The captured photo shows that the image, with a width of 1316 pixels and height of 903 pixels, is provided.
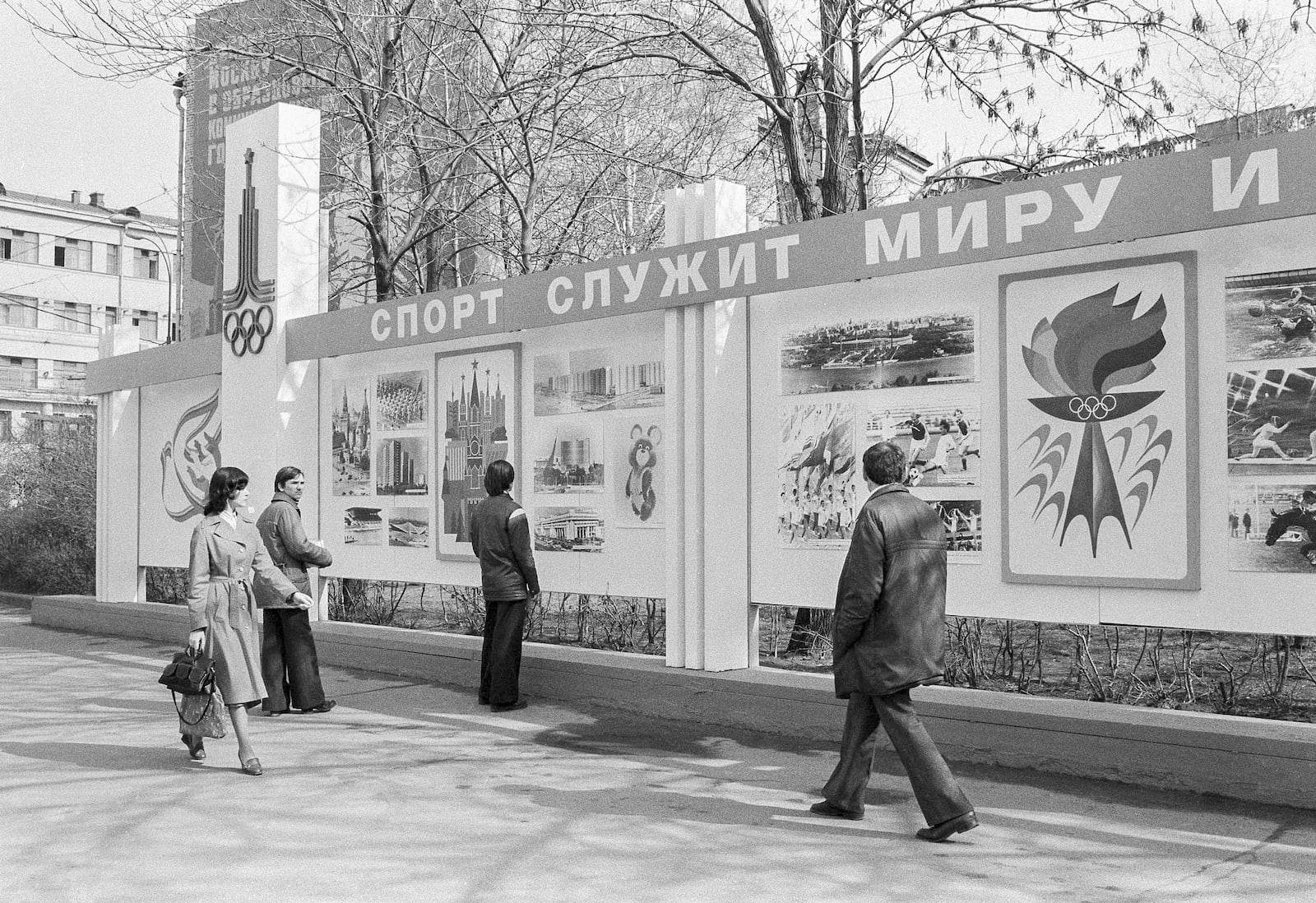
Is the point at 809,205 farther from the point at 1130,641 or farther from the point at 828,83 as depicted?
the point at 1130,641

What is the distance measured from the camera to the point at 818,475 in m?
8.31

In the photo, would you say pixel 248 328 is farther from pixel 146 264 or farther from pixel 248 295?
pixel 146 264

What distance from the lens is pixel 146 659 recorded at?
12.3 m

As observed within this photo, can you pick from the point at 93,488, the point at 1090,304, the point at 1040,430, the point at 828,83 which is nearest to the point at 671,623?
the point at 1040,430

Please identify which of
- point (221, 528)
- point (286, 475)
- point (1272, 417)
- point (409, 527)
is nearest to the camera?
point (1272, 417)

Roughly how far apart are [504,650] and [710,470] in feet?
6.57

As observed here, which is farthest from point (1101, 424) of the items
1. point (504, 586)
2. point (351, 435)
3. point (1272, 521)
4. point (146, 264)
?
point (146, 264)

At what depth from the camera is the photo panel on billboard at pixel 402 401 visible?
11398 millimetres

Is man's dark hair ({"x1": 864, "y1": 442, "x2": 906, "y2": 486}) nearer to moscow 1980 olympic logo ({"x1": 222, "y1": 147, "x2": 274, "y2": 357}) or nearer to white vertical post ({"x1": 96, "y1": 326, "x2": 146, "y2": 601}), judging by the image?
moscow 1980 olympic logo ({"x1": 222, "y1": 147, "x2": 274, "y2": 357})

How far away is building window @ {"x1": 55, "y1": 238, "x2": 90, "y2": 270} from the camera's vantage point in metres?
70.1

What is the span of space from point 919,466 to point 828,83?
500 cm

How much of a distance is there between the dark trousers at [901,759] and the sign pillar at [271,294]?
25.6ft

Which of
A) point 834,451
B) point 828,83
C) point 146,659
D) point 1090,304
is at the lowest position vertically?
point 146,659

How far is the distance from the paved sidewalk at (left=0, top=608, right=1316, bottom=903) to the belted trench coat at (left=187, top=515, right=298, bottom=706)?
517mm
